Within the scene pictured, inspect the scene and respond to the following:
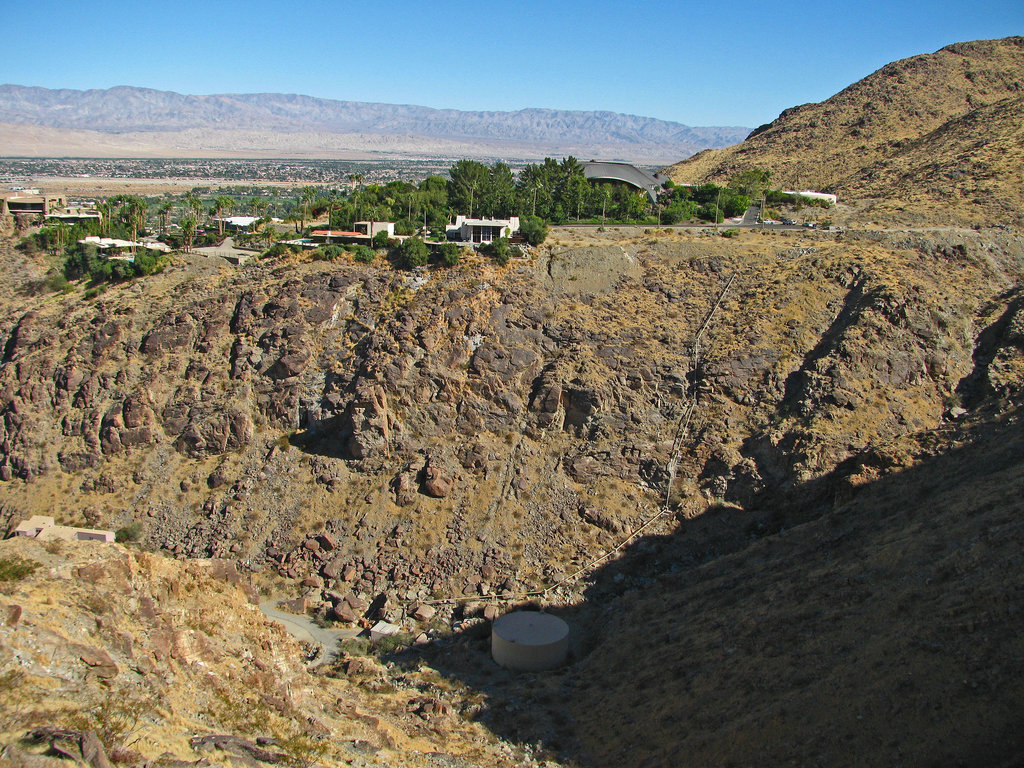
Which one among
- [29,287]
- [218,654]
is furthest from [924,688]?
[29,287]

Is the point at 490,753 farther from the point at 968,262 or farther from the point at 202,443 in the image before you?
the point at 968,262

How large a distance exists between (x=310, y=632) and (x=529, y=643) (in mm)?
9434

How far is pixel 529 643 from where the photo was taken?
30859 mm

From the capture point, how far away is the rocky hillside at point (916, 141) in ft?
210

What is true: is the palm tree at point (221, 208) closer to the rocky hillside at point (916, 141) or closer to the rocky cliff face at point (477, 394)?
the rocky cliff face at point (477, 394)

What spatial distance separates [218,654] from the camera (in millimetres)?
22859

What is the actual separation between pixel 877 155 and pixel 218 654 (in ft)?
279

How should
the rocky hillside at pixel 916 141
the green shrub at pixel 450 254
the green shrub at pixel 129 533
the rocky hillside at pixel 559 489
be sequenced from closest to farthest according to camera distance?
the rocky hillside at pixel 559 489
the green shrub at pixel 129 533
the green shrub at pixel 450 254
the rocky hillside at pixel 916 141

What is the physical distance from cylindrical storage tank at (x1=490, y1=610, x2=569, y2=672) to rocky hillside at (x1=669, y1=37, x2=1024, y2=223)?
145ft

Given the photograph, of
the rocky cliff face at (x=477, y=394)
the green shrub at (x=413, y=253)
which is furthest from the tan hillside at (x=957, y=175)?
the green shrub at (x=413, y=253)

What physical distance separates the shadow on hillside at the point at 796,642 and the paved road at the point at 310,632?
11.0 ft

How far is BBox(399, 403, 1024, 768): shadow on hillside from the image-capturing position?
20.1 metres

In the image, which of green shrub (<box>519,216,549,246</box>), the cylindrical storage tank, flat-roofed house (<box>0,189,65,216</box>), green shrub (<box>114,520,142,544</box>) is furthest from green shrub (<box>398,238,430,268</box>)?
flat-roofed house (<box>0,189,65,216</box>)

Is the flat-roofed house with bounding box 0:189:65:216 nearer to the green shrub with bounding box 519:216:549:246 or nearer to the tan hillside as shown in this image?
the green shrub with bounding box 519:216:549:246
